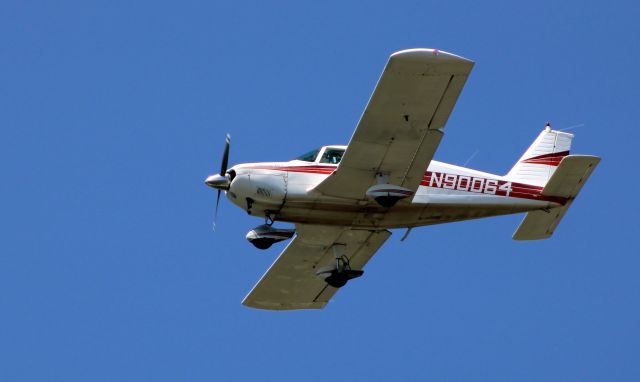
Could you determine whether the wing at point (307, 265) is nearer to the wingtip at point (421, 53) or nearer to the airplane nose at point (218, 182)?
the airplane nose at point (218, 182)

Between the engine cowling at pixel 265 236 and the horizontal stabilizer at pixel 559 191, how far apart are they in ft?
18.3

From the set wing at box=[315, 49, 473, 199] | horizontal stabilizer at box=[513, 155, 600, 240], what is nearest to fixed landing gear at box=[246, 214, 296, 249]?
wing at box=[315, 49, 473, 199]

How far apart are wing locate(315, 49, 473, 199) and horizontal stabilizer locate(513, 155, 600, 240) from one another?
11.2ft

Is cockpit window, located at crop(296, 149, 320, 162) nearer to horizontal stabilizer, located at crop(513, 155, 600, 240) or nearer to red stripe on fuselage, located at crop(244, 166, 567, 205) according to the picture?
red stripe on fuselage, located at crop(244, 166, 567, 205)

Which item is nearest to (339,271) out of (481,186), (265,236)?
(265,236)

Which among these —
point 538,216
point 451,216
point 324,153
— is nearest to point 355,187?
point 324,153

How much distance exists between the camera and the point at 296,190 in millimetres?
21641

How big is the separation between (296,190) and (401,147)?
2.18 m

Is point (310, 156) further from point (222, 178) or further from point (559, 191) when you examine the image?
point (559, 191)

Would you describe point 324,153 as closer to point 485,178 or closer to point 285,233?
point 285,233

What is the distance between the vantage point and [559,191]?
23.5m

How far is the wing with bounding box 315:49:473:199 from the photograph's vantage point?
770 inches

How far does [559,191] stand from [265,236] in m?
6.25

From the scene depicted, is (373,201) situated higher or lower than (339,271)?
higher
